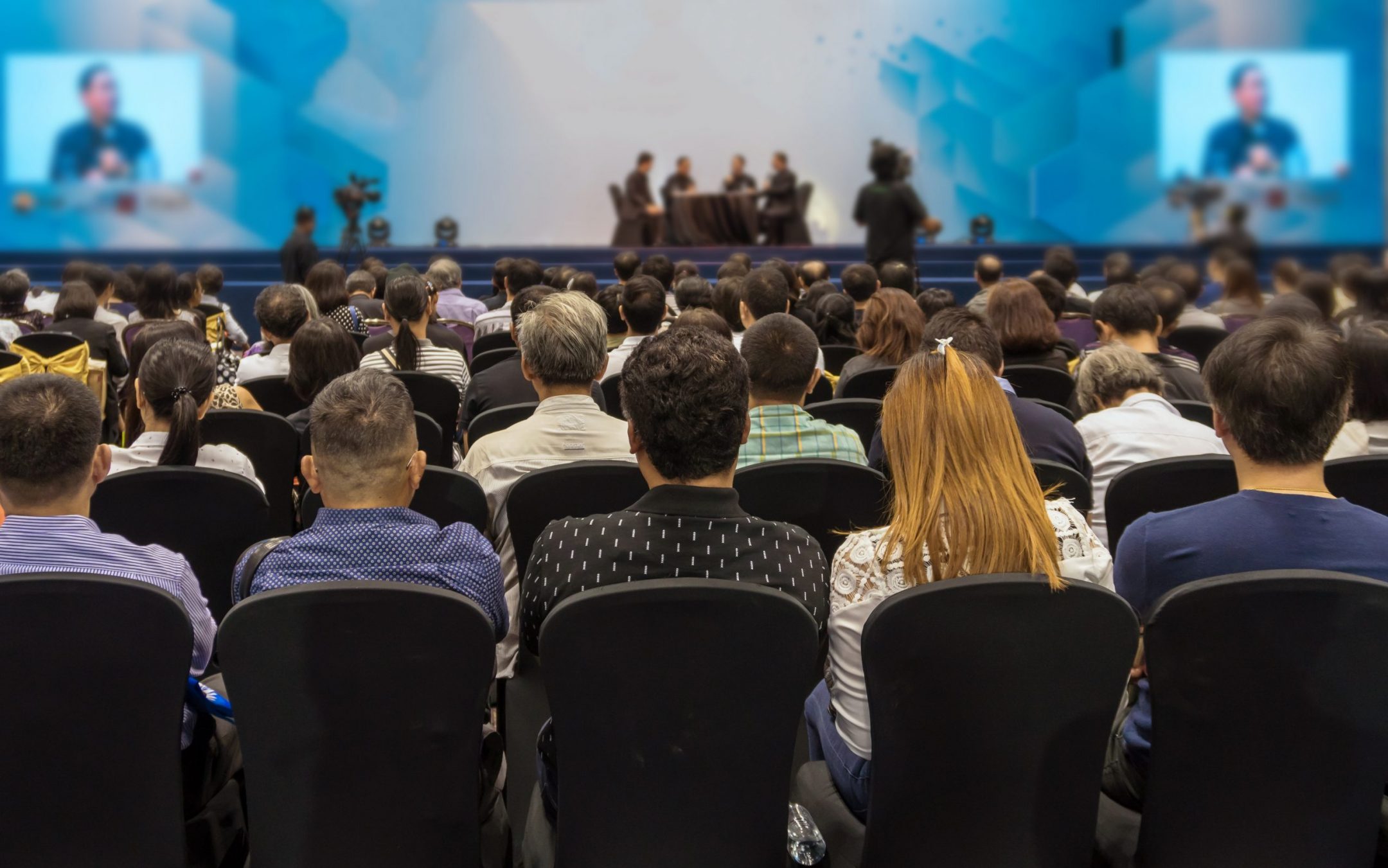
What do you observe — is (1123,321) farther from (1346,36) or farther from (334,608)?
(1346,36)

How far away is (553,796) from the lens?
1813 mm

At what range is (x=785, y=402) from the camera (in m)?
3.07

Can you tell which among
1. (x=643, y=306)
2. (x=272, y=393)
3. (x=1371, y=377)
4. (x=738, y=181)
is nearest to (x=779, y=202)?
(x=738, y=181)

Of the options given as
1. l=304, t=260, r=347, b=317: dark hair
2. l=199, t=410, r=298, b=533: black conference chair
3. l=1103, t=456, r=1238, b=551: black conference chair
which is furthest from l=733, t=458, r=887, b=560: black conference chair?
l=304, t=260, r=347, b=317: dark hair

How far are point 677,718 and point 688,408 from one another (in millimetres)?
505

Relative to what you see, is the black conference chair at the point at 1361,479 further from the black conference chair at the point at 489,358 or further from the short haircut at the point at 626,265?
the short haircut at the point at 626,265

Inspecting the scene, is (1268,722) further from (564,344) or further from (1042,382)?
(1042,382)

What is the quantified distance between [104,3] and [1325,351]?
15.5m

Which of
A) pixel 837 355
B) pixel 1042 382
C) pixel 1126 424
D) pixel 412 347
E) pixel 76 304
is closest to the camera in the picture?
pixel 1126 424

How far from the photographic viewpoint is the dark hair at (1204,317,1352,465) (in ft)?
6.15

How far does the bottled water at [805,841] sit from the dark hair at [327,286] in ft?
15.3

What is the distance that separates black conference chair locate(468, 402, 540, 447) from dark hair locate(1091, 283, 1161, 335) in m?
2.09

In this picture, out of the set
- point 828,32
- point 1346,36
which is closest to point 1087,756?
point 828,32

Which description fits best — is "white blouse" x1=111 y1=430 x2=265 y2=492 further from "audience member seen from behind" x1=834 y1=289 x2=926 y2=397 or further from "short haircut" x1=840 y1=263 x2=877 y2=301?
"short haircut" x1=840 y1=263 x2=877 y2=301
